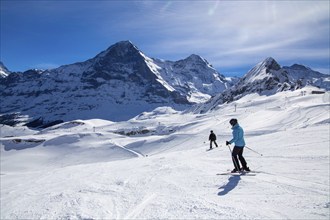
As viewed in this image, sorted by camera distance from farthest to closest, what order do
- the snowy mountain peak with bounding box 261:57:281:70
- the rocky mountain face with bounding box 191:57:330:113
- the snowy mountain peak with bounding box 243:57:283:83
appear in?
the snowy mountain peak with bounding box 261:57:281:70 < the snowy mountain peak with bounding box 243:57:283:83 < the rocky mountain face with bounding box 191:57:330:113

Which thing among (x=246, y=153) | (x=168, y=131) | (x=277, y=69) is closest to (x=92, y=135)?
(x=168, y=131)

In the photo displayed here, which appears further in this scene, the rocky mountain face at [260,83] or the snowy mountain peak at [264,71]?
the snowy mountain peak at [264,71]

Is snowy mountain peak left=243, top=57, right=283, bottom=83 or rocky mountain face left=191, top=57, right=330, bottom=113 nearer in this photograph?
rocky mountain face left=191, top=57, right=330, bottom=113

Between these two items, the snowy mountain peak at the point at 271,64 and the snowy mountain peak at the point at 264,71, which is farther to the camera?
the snowy mountain peak at the point at 271,64

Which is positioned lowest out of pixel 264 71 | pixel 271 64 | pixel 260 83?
pixel 260 83

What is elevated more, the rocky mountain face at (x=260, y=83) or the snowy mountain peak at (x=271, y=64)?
the snowy mountain peak at (x=271, y=64)

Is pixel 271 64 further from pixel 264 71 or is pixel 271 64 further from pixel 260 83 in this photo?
pixel 260 83

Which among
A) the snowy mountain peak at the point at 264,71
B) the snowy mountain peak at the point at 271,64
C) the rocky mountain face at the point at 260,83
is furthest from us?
the snowy mountain peak at the point at 271,64

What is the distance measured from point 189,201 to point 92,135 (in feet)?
205

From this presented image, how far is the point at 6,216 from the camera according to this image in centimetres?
1009

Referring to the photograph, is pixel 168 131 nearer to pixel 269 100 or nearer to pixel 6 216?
pixel 269 100

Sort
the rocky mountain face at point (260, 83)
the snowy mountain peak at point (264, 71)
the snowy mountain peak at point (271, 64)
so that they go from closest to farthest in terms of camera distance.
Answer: the rocky mountain face at point (260, 83) < the snowy mountain peak at point (264, 71) < the snowy mountain peak at point (271, 64)

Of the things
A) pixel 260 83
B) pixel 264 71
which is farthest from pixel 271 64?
pixel 260 83

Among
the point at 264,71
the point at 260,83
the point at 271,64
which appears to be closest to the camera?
the point at 260,83
